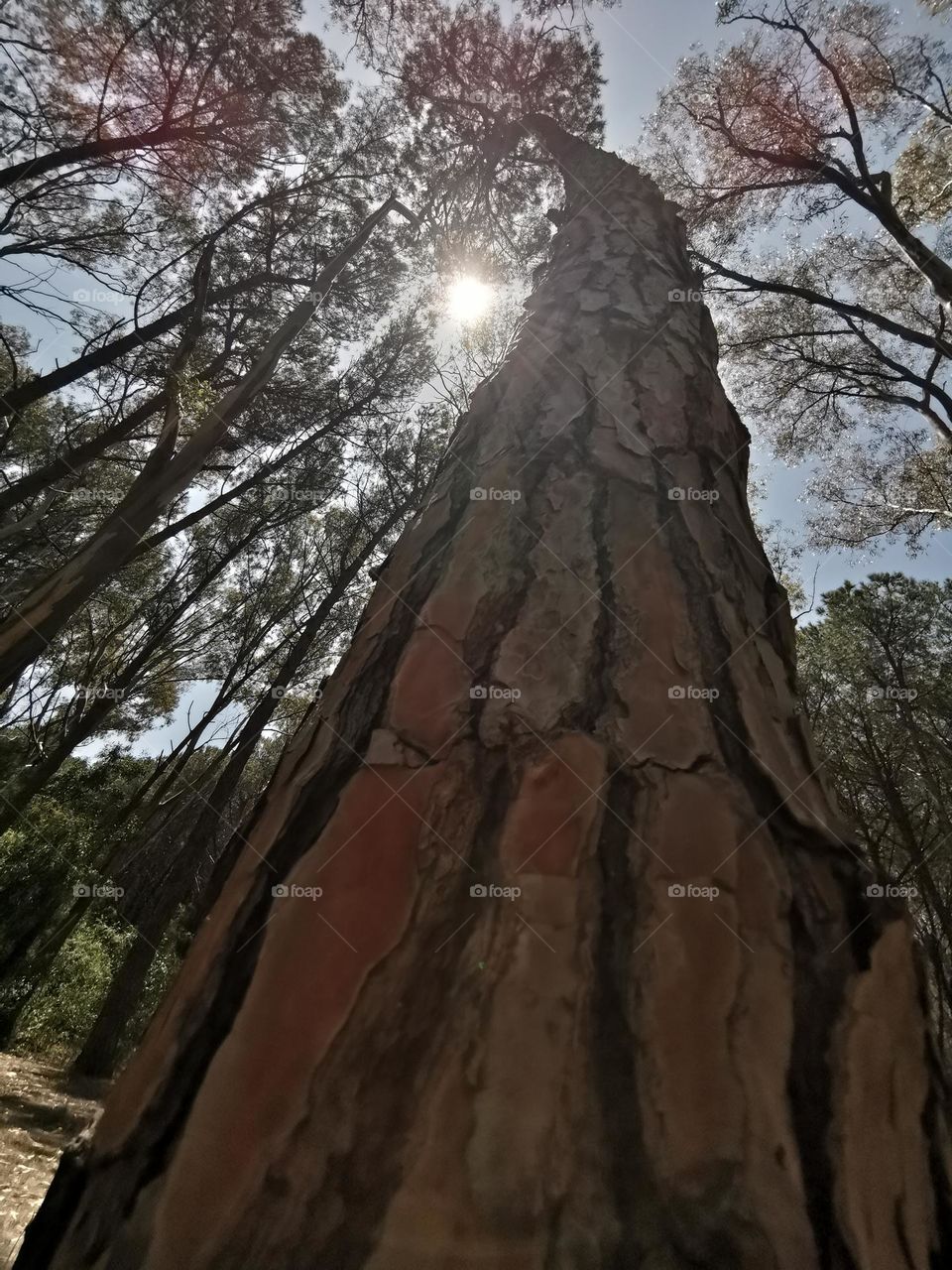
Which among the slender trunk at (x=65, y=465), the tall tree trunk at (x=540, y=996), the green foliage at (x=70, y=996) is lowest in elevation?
the green foliage at (x=70, y=996)

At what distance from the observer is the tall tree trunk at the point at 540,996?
404 millimetres

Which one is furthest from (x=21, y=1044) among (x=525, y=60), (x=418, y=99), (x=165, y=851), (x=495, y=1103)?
(x=525, y=60)

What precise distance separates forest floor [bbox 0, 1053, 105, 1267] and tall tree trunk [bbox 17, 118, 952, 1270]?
42 cm

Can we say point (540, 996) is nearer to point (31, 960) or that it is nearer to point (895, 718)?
point (895, 718)

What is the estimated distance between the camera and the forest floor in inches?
44.6

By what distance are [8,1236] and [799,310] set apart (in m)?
10.1

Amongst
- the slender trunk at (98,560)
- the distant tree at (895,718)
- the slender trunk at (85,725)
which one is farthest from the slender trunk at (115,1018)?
the distant tree at (895,718)

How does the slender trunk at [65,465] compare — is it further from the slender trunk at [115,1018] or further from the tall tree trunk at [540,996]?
the tall tree trunk at [540,996]

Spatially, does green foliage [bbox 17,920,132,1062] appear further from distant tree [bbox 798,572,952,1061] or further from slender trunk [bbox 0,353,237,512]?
distant tree [bbox 798,572,952,1061]

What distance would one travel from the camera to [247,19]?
4.80 metres

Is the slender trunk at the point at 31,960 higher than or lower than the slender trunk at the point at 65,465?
lower

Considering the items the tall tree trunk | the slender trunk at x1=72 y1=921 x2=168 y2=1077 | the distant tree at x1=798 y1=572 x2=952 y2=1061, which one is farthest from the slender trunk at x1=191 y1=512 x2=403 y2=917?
the distant tree at x1=798 y1=572 x2=952 y2=1061

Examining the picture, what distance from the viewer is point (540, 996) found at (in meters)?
0.48

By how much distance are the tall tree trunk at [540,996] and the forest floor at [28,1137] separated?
0.42 meters
